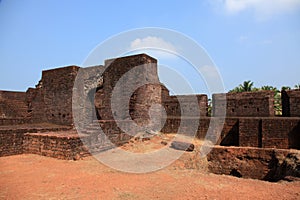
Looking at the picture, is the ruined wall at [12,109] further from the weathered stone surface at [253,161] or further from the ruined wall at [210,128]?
the weathered stone surface at [253,161]

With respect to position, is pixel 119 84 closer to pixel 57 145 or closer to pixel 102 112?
pixel 102 112

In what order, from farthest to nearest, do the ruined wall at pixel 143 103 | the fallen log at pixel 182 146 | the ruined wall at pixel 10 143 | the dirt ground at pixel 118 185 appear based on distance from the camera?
1. the ruined wall at pixel 143 103
2. the fallen log at pixel 182 146
3. the ruined wall at pixel 10 143
4. the dirt ground at pixel 118 185

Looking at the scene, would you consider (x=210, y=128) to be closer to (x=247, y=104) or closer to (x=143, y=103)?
(x=143, y=103)

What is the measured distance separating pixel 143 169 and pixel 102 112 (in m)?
6.28

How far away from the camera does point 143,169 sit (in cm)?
585

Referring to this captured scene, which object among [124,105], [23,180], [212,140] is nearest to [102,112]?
[124,105]

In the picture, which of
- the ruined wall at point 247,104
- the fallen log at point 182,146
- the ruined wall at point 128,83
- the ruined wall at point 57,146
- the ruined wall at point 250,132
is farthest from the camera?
the ruined wall at point 247,104

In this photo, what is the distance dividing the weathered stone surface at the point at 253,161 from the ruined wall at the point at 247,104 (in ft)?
19.3

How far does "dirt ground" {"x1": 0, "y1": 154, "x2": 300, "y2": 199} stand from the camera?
3926mm

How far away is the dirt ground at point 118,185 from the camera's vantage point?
3926 mm

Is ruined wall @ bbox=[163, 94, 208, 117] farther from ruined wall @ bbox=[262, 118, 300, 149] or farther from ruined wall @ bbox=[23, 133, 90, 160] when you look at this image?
ruined wall @ bbox=[23, 133, 90, 160]

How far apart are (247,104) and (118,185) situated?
38.3 ft

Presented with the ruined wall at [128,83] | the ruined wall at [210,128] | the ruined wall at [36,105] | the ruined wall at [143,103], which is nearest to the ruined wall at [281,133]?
the ruined wall at [210,128]

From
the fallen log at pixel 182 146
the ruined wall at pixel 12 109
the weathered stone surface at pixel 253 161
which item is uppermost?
the ruined wall at pixel 12 109
